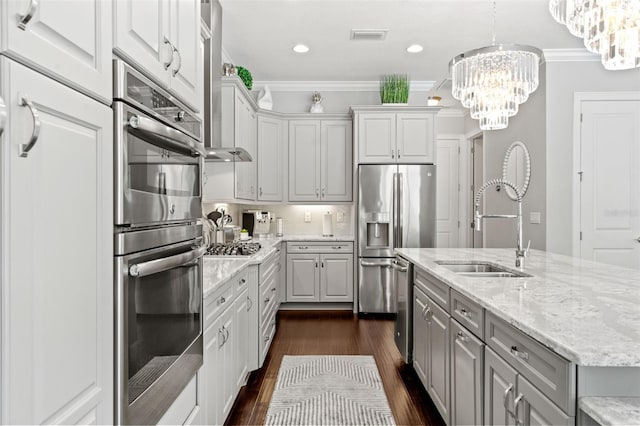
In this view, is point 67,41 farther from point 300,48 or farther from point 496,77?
point 300,48

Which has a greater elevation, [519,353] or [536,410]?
[519,353]

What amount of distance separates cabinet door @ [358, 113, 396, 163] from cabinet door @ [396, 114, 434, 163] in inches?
3.5

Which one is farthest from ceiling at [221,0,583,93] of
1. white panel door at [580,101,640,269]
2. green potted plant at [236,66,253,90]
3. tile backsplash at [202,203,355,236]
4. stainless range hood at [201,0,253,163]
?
tile backsplash at [202,203,355,236]

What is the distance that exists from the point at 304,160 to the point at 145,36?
4.15 m

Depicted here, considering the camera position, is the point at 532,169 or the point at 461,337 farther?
the point at 532,169

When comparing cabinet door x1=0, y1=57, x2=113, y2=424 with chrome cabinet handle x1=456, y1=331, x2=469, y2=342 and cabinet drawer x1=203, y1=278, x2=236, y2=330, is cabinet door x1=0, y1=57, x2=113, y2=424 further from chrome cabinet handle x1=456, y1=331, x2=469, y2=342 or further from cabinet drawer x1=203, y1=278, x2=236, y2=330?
chrome cabinet handle x1=456, y1=331, x2=469, y2=342

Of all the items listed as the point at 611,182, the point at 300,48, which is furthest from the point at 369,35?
the point at 611,182

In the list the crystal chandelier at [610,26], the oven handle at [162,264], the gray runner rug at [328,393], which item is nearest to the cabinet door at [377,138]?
the gray runner rug at [328,393]

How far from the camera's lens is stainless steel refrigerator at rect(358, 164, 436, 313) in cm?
485

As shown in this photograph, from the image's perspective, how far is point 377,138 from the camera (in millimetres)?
4949

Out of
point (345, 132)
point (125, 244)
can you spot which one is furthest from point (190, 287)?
point (345, 132)

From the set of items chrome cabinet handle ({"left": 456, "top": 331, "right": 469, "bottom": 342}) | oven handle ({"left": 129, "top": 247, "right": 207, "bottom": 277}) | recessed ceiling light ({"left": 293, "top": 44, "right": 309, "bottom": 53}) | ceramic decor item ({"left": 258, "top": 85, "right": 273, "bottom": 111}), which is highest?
recessed ceiling light ({"left": 293, "top": 44, "right": 309, "bottom": 53})

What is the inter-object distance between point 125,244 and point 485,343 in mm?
1396

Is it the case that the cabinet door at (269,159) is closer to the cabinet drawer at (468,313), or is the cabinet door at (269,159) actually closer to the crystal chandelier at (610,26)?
the cabinet drawer at (468,313)
